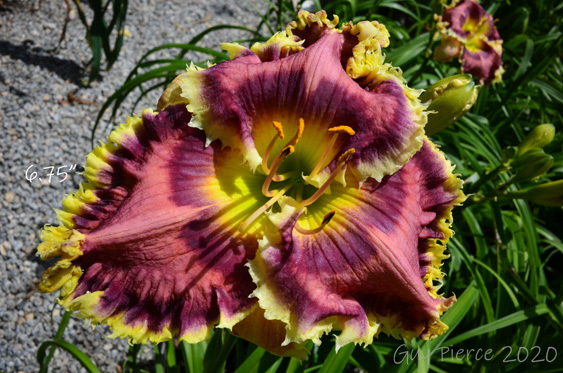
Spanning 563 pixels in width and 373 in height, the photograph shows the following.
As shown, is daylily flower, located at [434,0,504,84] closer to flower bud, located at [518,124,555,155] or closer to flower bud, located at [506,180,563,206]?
flower bud, located at [518,124,555,155]

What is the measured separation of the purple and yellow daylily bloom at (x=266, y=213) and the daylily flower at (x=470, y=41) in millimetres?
1233

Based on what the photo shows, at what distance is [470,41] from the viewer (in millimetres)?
2105

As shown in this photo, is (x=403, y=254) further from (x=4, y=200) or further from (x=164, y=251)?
(x=4, y=200)

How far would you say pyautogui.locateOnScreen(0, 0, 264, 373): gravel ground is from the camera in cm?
169

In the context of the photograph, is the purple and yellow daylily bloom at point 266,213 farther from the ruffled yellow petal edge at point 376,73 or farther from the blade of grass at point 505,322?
the blade of grass at point 505,322

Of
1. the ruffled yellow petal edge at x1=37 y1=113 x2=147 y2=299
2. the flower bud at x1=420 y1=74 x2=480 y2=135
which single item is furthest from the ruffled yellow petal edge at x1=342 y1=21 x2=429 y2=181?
the ruffled yellow petal edge at x1=37 y1=113 x2=147 y2=299

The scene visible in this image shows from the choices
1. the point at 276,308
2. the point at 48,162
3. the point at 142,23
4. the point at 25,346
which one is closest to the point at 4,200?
the point at 48,162

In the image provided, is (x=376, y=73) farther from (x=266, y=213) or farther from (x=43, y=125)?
(x=43, y=125)

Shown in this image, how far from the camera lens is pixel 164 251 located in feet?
2.35

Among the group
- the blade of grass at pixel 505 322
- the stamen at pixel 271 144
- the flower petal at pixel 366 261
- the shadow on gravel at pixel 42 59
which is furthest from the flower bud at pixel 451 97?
the shadow on gravel at pixel 42 59

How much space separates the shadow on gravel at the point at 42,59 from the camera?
2.37 meters

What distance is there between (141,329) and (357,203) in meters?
0.43

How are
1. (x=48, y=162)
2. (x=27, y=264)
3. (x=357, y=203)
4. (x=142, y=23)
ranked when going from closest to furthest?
(x=357, y=203), (x=27, y=264), (x=48, y=162), (x=142, y=23)

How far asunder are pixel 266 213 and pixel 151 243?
197 millimetres
